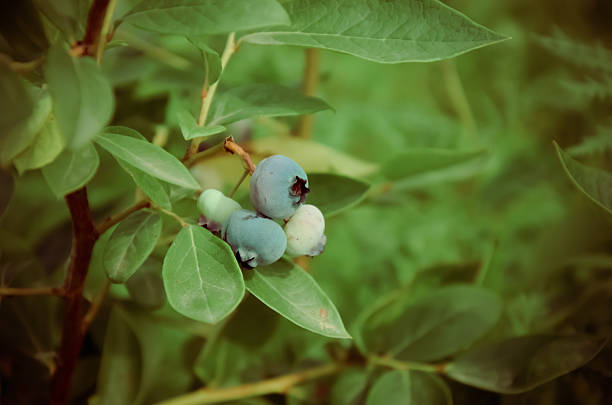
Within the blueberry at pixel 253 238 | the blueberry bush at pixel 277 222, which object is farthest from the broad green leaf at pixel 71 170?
the blueberry at pixel 253 238

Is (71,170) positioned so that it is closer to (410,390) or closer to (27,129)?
(27,129)

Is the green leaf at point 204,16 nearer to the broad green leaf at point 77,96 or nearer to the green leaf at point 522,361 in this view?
the broad green leaf at point 77,96

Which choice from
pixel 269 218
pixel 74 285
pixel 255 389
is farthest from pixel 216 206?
pixel 255 389

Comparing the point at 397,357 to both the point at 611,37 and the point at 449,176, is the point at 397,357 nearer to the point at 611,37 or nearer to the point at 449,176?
the point at 449,176

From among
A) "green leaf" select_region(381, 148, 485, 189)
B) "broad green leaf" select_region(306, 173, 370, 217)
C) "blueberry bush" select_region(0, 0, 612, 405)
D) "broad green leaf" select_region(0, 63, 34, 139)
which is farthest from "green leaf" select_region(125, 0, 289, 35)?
"green leaf" select_region(381, 148, 485, 189)

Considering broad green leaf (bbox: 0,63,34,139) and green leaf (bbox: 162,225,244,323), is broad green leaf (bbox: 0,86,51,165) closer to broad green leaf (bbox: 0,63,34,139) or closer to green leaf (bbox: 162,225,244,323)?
broad green leaf (bbox: 0,63,34,139)

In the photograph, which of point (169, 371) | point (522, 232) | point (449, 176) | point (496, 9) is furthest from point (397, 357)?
point (496, 9)
